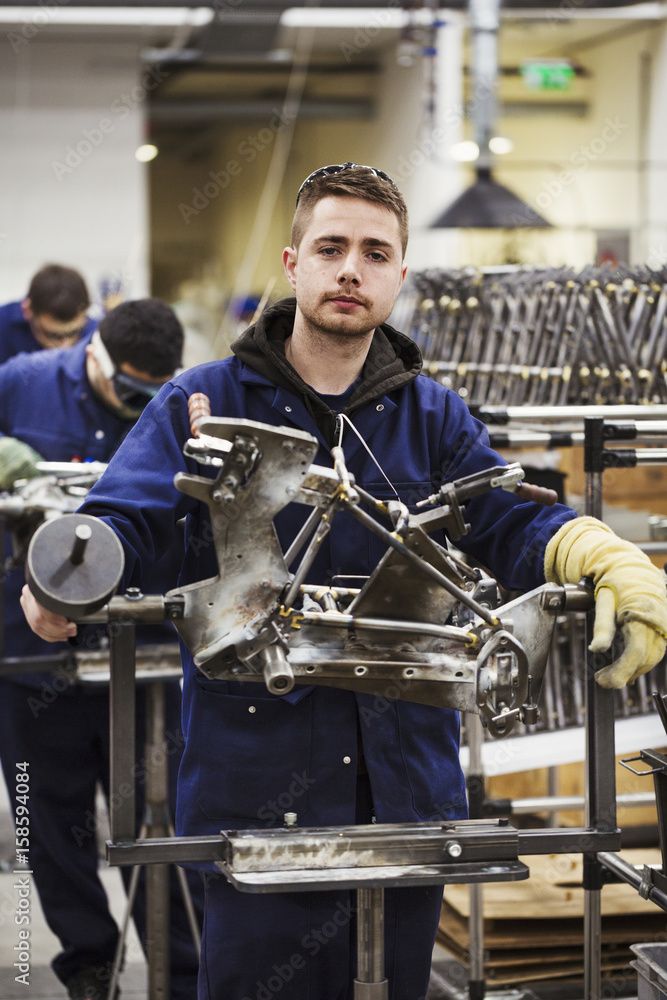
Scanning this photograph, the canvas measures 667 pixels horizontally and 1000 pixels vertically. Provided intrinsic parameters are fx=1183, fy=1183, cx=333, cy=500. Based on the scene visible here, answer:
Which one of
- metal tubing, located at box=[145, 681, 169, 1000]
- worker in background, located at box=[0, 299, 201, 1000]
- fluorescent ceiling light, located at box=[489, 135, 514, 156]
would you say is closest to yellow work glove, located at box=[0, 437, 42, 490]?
worker in background, located at box=[0, 299, 201, 1000]

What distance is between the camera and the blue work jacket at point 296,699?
171cm

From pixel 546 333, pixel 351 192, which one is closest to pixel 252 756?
pixel 351 192

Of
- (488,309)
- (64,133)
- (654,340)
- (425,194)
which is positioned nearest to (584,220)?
(425,194)

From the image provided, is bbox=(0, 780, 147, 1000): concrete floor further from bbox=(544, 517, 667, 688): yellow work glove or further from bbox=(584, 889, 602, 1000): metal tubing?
bbox=(544, 517, 667, 688): yellow work glove

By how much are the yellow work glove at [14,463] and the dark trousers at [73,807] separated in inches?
20.5

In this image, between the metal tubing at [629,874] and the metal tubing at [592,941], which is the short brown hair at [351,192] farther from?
the metal tubing at [592,941]

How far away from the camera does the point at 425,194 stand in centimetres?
867

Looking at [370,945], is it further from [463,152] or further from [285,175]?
[285,175]

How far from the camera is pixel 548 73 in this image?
9031 millimetres

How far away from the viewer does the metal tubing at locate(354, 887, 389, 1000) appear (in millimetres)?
1521

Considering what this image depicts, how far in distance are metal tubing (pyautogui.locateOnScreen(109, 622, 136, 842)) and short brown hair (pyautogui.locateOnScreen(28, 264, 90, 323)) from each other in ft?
8.56

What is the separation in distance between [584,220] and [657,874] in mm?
7469

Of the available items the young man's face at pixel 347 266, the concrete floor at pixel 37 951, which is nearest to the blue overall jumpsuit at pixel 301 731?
the young man's face at pixel 347 266

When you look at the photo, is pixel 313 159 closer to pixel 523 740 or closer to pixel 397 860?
pixel 523 740
